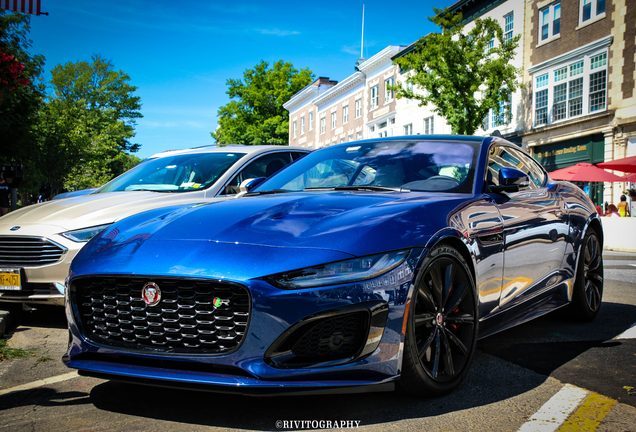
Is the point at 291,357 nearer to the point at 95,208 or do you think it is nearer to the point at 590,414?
the point at 590,414

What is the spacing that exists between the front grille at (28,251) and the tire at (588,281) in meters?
4.26

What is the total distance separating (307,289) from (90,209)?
3498mm

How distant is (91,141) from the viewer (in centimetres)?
4153

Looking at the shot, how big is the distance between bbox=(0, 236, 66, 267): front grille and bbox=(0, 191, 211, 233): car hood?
16 cm

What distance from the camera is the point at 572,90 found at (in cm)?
2462

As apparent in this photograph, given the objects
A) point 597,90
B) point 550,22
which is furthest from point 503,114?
point 597,90

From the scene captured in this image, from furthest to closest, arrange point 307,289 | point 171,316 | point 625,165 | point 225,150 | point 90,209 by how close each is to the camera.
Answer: point 625,165 → point 225,150 → point 90,209 → point 171,316 → point 307,289

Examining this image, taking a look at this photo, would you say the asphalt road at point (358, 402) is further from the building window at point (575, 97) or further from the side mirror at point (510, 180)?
the building window at point (575, 97)

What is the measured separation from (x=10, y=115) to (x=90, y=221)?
17330 mm

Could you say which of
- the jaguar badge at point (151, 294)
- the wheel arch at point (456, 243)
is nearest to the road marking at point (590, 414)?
the wheel arch at point (456, 243)

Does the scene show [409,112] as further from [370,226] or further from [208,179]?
[370,226]

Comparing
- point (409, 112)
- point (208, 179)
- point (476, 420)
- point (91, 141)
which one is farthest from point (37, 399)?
point (91, 141)

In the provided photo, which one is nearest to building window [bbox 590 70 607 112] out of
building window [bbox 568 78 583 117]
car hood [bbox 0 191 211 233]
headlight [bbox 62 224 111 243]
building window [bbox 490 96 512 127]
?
building window [bbox 568 78 583 117]

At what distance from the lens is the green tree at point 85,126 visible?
36.1m
